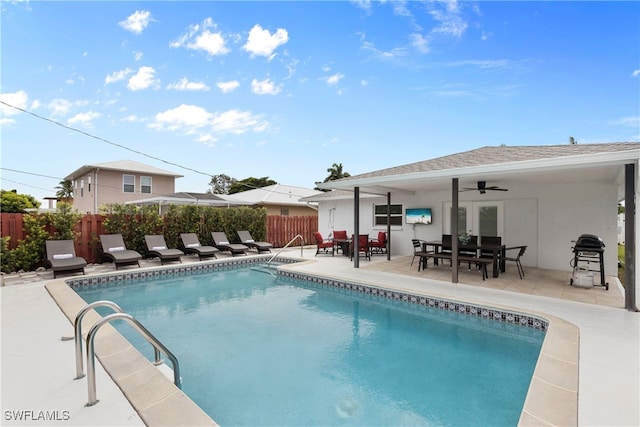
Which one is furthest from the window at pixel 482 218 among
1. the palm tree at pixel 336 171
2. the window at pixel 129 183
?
the palm tree at pixel 336 171

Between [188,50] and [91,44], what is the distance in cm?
305

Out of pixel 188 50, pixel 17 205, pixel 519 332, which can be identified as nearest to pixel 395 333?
pixel 519 332

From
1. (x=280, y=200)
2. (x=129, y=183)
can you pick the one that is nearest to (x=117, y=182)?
(x=129, y=183)

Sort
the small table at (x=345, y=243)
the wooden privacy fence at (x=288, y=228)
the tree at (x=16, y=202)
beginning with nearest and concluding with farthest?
the small table at (x=345, y=243) → the wooden privacy fence at (x=288, y=228) → the tree at (x=16, y=202)

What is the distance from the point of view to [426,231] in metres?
12.4

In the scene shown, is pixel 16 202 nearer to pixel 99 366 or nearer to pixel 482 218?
pixel 99 366

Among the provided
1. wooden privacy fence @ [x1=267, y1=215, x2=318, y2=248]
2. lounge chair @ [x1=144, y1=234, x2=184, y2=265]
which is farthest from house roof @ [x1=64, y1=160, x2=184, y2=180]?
lounge chair @ [x1=144, y1=234, x2=184, y2=265]

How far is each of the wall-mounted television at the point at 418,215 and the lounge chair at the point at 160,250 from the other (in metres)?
8.64

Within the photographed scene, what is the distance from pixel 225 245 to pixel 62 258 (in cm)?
508

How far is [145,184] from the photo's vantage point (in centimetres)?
2067

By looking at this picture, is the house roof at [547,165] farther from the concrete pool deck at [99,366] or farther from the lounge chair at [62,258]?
the lounge chair at [62,258]

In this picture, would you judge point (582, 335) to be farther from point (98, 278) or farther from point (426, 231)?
point (98, 278)

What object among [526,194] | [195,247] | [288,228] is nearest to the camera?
[526,194]

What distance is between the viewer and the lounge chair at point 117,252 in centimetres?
949
